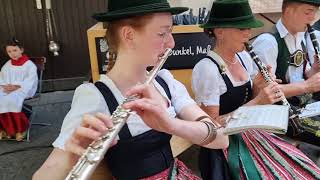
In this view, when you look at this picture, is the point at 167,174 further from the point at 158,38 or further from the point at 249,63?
the point at 249,63

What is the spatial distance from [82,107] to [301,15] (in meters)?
1.49

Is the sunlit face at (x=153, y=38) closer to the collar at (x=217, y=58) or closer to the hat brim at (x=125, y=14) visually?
the hat brim at (x=125, y=14)

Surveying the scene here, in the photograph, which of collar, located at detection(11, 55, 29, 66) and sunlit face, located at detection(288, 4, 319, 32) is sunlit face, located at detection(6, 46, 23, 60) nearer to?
collar, located at detection(11, 55, 29, 66)

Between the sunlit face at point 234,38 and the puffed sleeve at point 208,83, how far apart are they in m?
0.14

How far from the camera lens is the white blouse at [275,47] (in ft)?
6.77

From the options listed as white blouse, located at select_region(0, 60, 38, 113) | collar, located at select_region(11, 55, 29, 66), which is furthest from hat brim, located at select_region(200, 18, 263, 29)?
collar, located at select_region(11, 55, 29, 66)

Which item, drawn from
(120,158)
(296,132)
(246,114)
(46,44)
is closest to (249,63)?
(296,132)

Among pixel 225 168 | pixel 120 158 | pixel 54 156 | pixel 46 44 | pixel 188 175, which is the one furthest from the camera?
pixel 46 44

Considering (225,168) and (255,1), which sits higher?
(255,1)

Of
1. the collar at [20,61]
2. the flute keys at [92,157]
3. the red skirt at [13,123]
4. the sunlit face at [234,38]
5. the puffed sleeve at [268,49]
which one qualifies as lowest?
the red skirt at [13,123]

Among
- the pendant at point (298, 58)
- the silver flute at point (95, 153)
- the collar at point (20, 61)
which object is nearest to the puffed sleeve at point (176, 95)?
the silver flute at point (95, 153)

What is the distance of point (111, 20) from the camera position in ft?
4.01

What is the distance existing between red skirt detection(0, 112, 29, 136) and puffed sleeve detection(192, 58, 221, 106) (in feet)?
6.77

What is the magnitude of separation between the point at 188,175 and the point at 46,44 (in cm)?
341
